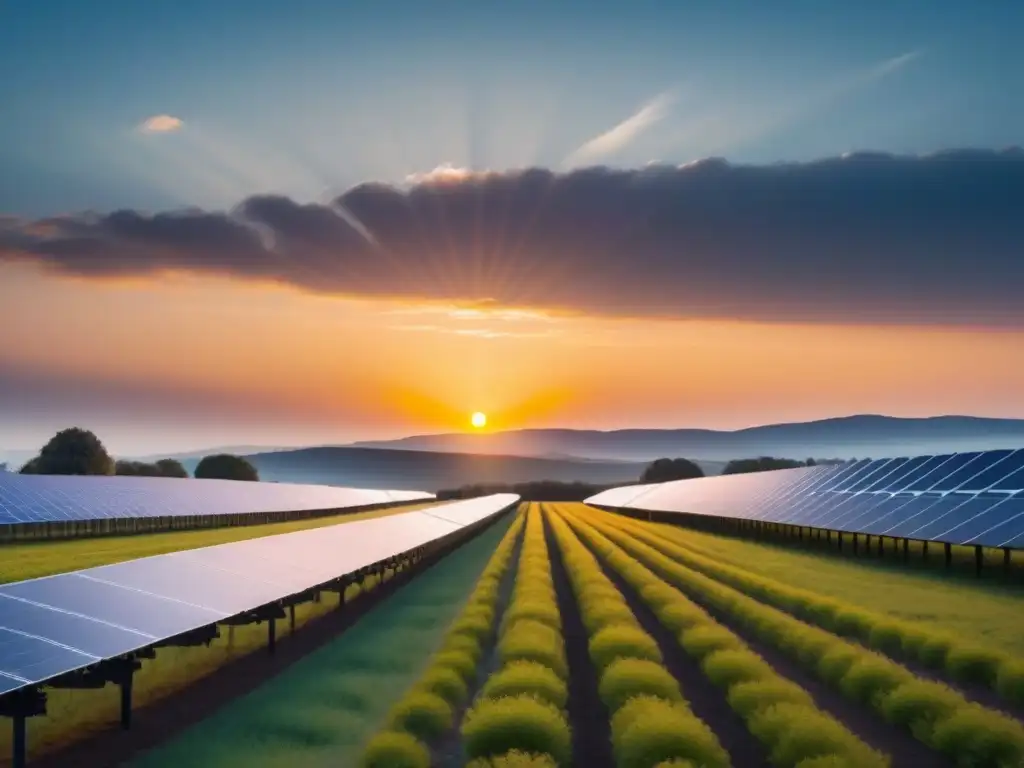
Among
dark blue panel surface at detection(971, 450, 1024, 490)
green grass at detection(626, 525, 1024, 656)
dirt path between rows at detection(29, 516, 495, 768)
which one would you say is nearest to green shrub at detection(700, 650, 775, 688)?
green grass at detection(626, 525, 1024, 656)

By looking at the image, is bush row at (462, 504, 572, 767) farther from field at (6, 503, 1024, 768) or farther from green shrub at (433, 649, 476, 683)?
green shrub at (433, 649, 476, 683)

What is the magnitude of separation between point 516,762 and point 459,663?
712 centimetres

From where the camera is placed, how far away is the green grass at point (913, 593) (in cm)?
2720

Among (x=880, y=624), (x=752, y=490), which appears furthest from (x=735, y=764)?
(x=752, y=490)

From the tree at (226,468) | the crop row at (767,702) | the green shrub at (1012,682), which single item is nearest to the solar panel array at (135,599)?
the crop row at (767,702)

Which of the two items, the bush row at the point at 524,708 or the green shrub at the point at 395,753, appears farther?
the bush row at the point at 524,708

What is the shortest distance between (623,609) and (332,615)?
1064 cm

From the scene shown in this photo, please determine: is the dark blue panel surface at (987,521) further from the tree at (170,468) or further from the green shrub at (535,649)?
the tree at (170,468)

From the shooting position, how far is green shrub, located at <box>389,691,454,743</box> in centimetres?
1728

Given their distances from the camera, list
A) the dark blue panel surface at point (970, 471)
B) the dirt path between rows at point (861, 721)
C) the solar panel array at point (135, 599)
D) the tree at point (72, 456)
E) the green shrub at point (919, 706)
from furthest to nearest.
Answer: the tree at point (72, 456)
the dark blue panel surface at point (970, 471)
the green shrub at point (919, 706)
the dirt path between rows at point (861, 721)
the solar panel array at point (135, 599)

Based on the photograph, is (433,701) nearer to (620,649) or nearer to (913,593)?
(620,649)

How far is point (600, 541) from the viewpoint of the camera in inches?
2430

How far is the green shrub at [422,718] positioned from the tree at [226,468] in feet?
503

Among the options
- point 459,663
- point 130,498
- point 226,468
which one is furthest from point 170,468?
point 459,663
